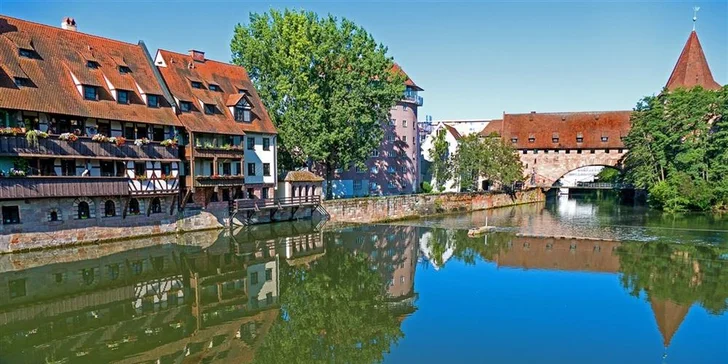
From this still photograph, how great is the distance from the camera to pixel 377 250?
26.8 m

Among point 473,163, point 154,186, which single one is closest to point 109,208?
point 154,186

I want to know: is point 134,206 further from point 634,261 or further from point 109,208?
point 634,261

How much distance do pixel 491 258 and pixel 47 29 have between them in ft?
84.8

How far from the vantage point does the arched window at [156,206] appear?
2750cm

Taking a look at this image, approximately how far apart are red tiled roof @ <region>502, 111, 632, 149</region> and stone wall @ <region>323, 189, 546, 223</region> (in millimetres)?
11673

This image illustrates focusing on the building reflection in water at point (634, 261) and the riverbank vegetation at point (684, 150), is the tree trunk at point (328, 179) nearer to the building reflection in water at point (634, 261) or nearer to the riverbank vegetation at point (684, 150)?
the building reflection in water at point (634, 261)

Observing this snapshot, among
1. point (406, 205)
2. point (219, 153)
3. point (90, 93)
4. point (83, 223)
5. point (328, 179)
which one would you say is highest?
point (90, 93)

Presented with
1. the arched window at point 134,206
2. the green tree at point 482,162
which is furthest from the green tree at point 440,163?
the arched window at point 134,206

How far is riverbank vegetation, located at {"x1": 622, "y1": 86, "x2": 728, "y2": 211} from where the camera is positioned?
141 ft

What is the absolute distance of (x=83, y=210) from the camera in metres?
24.7

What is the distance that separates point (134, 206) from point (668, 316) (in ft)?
81.4

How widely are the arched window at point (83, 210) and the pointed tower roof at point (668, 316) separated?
81.2ft

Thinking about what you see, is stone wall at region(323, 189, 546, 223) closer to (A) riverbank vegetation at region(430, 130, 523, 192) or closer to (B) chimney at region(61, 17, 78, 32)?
(A) riverbank vegetation at region(430, 130, 523, 192)

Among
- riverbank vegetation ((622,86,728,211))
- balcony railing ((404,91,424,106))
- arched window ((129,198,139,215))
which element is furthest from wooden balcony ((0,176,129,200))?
riverbank vegetation ((622,86,728,211))
